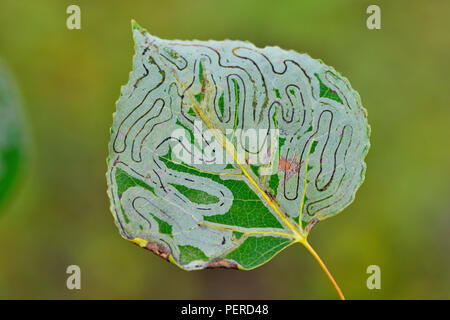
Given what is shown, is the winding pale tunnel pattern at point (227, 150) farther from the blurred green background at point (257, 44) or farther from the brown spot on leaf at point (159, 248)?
the blurred green background at point (257, 44)

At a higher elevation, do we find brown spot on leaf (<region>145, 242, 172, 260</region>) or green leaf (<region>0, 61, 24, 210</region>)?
green leaf (<region>0, 61, 24, 210</region>)

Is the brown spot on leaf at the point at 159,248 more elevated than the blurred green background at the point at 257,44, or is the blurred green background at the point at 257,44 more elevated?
the blurred green background at the point at 257,44

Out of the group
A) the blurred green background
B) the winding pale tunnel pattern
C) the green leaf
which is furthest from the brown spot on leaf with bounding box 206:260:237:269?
the blurred green background

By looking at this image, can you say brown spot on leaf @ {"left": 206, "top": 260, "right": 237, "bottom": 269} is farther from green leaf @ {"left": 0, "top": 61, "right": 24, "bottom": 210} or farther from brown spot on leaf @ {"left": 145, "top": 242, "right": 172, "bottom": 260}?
green leaf @ {"left": 0, "top": 61, "right": 24, "bottom": 210}

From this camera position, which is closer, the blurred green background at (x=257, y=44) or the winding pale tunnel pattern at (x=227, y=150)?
the winding pale tunnel pattern at (x=227, y=150)

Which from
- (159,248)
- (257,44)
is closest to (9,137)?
(159,248)

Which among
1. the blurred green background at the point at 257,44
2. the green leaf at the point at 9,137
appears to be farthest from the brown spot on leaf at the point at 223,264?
the blurred green background at the point at 257,44
